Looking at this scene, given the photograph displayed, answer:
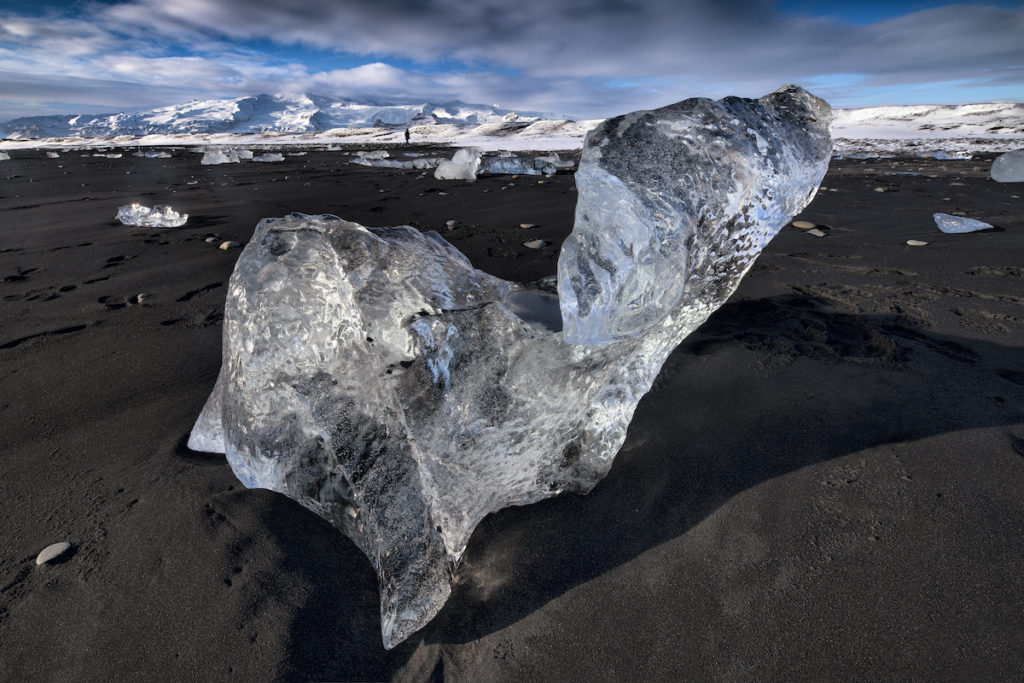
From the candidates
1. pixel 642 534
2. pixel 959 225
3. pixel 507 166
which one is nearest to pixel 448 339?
pixel 642 534

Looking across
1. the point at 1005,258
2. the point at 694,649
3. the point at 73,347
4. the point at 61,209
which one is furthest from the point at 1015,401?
the point at 61,209

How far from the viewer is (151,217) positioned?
5020 mm

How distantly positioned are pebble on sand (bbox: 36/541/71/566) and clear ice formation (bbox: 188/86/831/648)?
0.45m

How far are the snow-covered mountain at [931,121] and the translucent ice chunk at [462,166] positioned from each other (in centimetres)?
2557

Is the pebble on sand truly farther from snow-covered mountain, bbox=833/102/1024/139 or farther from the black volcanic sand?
snow-covered mountain, bbox=833/102/1024/139

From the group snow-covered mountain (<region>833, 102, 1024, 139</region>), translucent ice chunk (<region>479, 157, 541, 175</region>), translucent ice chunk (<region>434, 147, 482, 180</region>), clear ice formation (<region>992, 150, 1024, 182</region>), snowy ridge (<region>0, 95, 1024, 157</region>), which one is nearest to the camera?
clear ice formation (<region>992, 150, 1024, 182</region>)

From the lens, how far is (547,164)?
34.3ft

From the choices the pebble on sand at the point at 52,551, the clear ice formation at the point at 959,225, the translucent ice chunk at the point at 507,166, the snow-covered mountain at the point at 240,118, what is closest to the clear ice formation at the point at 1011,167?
the clear ice formation at the point at 959,225

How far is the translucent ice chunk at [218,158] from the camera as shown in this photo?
15320mm

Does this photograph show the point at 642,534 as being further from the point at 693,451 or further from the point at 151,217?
the point at 151,217

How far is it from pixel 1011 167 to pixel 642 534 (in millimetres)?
10479

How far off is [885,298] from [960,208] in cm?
409

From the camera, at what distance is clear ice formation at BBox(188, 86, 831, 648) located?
129cm

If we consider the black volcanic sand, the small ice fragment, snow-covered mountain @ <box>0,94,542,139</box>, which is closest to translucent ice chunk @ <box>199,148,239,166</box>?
the small ice fragment
